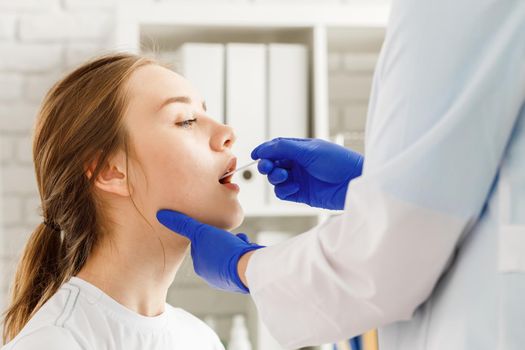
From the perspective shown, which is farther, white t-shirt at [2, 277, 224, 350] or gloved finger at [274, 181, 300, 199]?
gloved finger at [274, 181, 300, 199]

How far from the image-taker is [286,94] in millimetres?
2240

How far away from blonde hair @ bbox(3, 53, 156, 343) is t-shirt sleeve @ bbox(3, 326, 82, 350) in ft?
0.72

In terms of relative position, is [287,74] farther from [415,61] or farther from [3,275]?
[415,61]

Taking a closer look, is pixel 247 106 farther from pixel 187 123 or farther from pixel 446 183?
pixel 446 183

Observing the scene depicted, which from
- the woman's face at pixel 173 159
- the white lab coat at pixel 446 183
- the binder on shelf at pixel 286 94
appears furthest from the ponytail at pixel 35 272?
the binder on shelf at pixel 286 94

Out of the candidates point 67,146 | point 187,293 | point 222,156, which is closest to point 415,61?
point 222,156

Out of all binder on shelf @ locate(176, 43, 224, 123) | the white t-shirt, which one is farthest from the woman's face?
binder on shelf @ locate(176, 43, 224, 123)

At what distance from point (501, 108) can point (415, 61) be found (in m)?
0.11

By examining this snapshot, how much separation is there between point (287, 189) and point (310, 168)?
64 millimetres

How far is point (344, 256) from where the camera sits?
91cm

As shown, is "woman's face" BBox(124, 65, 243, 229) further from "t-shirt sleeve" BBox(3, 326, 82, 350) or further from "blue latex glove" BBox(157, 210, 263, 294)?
"t-shirt sleeve" BBox(3, 326, 82, 350)

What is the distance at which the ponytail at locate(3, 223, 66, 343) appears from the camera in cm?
147

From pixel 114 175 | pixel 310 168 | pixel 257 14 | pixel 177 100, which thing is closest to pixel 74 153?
pixel 114 175

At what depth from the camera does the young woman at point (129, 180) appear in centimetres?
138
